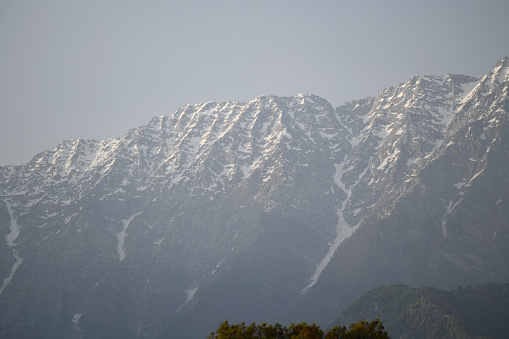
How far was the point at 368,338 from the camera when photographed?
11300 cm

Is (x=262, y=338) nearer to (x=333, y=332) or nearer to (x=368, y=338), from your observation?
(x=333, y=332)

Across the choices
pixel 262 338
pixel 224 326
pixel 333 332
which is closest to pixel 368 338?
pixel 333 332

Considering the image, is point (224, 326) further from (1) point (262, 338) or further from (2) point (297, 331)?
(2) point (297, 331)

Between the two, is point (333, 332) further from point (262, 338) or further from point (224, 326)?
point (224, 326)

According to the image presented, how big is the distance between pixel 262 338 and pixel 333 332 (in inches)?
550

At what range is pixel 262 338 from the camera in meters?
111

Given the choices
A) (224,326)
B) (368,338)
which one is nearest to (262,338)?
(224,326)

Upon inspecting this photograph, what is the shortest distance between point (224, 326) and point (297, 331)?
15352mm

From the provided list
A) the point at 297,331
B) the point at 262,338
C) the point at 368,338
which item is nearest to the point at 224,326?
the point at 262,338

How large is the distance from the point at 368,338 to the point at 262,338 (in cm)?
2116

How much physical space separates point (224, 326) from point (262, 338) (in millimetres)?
7872

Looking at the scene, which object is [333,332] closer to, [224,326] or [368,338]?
[368,338]

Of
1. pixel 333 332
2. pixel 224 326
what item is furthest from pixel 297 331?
pixel 224 326

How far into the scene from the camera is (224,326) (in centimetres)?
11244
